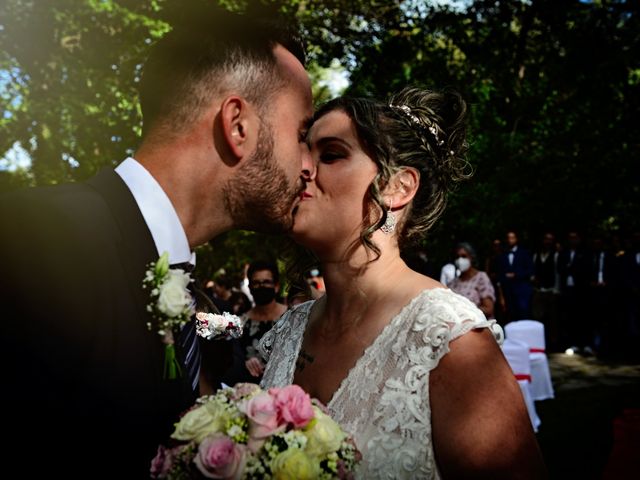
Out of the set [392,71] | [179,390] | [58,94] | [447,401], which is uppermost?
[58,94]

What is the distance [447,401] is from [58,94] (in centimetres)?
1451

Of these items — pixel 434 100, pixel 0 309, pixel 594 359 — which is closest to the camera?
pixel 0 309

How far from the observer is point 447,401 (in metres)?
2.22

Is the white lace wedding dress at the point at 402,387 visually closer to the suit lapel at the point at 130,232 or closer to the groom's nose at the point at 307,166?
the groom's nose at the point at 307,166

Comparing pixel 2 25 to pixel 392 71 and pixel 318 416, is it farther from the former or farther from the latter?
pixel 318 416

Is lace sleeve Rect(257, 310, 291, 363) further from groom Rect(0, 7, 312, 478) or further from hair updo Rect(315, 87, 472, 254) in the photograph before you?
groom Rect(0, 7, 312, 478)

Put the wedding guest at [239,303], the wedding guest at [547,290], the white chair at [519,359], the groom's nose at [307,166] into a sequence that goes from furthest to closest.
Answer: the wedding guest at [547,290] → the wedding guest at [239,303] → the white chair at [519,359] → the groom's nose at [307,166]

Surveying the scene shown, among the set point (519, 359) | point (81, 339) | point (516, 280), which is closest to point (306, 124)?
point (81, 339)

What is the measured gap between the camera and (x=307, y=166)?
263cm

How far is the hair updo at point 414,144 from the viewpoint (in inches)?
109

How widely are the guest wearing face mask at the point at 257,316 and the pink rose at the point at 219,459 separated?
4.11 metres

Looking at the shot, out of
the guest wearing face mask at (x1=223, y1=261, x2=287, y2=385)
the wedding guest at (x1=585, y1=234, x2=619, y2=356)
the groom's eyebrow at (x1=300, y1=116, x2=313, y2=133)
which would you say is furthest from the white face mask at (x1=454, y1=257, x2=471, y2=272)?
the groom's eyebrow at (x1=300, y1=116, x2=313, y2=133)

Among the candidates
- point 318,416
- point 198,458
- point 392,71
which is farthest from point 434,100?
point 392,71

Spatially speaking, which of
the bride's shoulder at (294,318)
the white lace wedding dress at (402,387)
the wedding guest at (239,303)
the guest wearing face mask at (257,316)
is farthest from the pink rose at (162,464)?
the wedding guest at (239,303)
